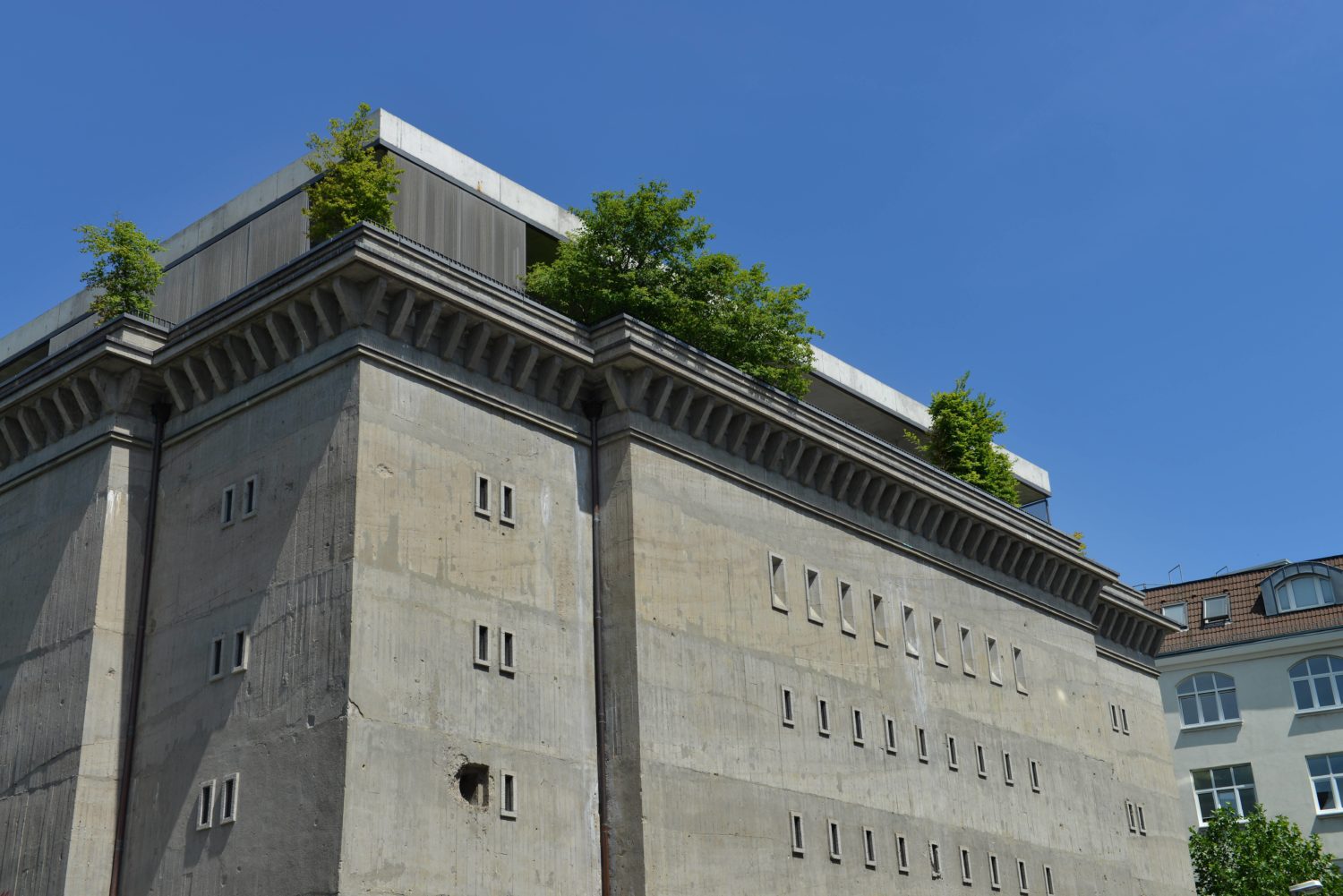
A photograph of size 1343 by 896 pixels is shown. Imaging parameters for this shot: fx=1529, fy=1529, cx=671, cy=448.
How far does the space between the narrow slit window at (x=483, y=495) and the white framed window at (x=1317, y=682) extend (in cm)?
4467

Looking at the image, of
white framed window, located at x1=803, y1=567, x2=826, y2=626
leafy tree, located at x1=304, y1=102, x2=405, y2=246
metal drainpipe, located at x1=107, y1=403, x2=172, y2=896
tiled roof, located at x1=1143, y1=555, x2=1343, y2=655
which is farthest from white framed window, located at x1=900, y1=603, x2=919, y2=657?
tiled roof, located at x1=1143, y1=555, x2=1343, y2=655

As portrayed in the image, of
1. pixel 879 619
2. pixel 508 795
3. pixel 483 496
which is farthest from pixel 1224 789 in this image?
pixel 483 496

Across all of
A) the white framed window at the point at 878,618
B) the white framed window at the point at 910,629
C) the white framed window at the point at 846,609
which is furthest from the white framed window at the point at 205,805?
the white framed window at the point at 910,629

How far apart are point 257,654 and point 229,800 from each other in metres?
2.74

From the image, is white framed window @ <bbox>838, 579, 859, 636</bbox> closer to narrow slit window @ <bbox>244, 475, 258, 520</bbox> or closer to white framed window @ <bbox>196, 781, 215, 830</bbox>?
narrow slit window @ <bbox>244, 475, 258, 520</bbox>

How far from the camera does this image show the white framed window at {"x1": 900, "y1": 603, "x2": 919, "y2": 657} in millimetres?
40312

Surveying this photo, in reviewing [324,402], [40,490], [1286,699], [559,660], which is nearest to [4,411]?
[40,490]

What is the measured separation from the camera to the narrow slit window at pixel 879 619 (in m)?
39.2

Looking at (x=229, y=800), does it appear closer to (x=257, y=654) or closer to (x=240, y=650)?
(x=257, y=654)

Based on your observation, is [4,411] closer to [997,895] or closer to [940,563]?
[940,563]

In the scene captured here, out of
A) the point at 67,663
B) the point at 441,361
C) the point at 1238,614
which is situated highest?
the point at 1238,614

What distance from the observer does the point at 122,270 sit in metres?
38.0

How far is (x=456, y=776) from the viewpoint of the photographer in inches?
1123

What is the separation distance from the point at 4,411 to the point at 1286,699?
5108cm
